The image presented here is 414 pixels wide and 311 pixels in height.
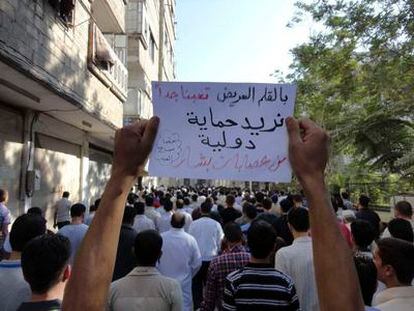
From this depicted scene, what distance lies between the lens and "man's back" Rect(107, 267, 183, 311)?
324cm

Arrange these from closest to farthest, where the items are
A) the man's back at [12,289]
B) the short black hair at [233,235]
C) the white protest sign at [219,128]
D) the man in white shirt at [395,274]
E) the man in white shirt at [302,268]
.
Answer: 1. the white protest sign at [219,128]
2. the man in white shirt at [395,274]
3. the man's back at [12,289]
4. the man in white shirt at [302,268]
5. the short black hair at [233,235]

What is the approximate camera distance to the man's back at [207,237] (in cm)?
664

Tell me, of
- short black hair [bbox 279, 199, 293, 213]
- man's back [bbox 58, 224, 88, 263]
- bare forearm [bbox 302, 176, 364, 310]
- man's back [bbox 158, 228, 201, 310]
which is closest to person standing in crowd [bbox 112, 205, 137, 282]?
man's back [bbox 158, 228, 201, 310]

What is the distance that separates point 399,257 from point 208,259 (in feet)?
13.2

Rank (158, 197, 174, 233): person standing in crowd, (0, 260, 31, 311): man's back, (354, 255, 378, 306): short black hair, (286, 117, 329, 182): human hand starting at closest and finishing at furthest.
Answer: (286, 117, 329, 182): human hand
(0, 260, 31, 311): man's back
(354, 255, 378, 306): short black hair
(158, 197, 174, 233): person standing in crowd

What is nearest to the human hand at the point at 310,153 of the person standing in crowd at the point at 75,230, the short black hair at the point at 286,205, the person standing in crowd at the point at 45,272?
the person standing in crowd at the point at 45,272

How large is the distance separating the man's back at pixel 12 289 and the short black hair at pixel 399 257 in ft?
7.52

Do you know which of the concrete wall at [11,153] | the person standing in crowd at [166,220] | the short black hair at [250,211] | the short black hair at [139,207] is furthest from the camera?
the concrete wall at [11,153]

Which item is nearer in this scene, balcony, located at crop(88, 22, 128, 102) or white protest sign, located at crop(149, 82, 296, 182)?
white protest sign, located at crop(149, 82, 296, 182)

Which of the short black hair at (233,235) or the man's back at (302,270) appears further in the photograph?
the short black hair at (233,235)

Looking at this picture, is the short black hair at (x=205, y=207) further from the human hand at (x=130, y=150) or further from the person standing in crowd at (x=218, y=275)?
the human hand at (x=130, y=150)

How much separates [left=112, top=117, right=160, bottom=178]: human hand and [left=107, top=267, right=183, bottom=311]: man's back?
2000 millimetres

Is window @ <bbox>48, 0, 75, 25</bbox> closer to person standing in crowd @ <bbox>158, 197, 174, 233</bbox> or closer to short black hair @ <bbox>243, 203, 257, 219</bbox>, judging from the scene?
person standing in crowd @ <bbox>158, 197, 174, 233</bbox>

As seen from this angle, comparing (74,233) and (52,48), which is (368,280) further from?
(52,48)
